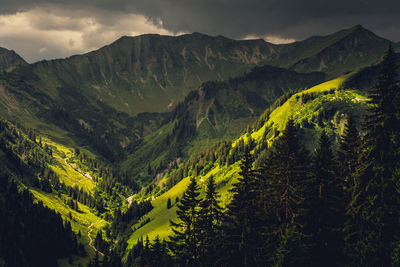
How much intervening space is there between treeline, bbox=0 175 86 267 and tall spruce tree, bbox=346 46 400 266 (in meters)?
133

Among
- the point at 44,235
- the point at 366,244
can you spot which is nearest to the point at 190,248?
the point at 366,244

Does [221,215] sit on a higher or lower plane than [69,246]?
higher

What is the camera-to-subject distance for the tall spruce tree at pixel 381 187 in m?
29.7

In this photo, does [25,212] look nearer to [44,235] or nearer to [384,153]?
[44,235]

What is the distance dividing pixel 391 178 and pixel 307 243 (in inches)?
500

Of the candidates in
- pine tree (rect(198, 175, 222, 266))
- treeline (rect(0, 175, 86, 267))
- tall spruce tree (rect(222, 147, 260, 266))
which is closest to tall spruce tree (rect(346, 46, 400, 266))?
tall spruce tree (rect(222, 147, 260, 266))

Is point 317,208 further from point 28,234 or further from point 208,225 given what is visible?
point 28,234

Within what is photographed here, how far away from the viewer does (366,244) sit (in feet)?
102

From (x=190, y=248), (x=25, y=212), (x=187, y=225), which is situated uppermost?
(x=187, y=225)

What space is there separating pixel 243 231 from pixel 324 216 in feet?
32.1

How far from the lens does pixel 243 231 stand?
41.2 meters

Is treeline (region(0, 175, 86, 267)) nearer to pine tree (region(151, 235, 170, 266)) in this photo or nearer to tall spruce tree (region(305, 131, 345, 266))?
pine tree (region(151, 235, 170, 266))

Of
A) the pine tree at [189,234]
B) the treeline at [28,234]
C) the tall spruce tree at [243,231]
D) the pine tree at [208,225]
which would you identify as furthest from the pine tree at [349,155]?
the treeline at [28,234]

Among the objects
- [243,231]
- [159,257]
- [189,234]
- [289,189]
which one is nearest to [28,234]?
[159,257]
